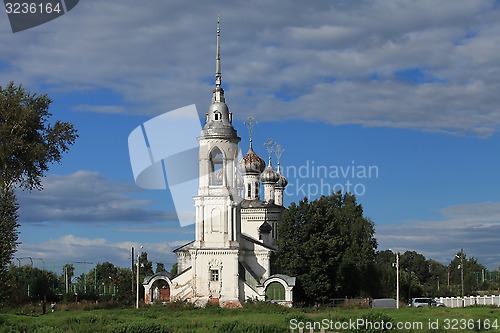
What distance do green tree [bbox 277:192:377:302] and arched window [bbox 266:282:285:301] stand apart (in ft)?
6.27

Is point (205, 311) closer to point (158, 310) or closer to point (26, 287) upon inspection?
point (158, 310)

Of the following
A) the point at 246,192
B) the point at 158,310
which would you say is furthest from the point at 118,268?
the point at 158,310

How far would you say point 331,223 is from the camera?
2377 inches

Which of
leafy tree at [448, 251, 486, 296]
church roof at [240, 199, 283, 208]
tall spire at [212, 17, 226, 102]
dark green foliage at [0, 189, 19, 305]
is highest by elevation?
tall spire at [212, 17, 226, 102]

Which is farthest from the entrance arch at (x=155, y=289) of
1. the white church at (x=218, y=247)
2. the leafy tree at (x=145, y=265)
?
the leafy tree at (x=145, y=265)

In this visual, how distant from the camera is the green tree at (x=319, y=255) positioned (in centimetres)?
5838

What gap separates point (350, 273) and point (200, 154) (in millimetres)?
15539

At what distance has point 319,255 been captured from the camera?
5869 centimetres

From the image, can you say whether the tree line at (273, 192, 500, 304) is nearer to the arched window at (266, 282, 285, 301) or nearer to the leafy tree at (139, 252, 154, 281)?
the arched window at (266, 282, 285, 301)

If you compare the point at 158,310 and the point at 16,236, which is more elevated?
the point at 16,236

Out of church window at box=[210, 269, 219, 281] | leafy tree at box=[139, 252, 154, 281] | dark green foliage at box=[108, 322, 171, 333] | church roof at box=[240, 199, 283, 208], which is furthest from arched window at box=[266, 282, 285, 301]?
leafy tree at box=[139, 252, 154, 281]

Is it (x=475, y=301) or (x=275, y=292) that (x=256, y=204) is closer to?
(x=275, y=292)

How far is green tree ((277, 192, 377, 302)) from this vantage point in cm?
5838

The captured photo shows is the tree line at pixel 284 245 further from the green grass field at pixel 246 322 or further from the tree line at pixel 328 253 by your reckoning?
the green grass field at pixel 246 322
